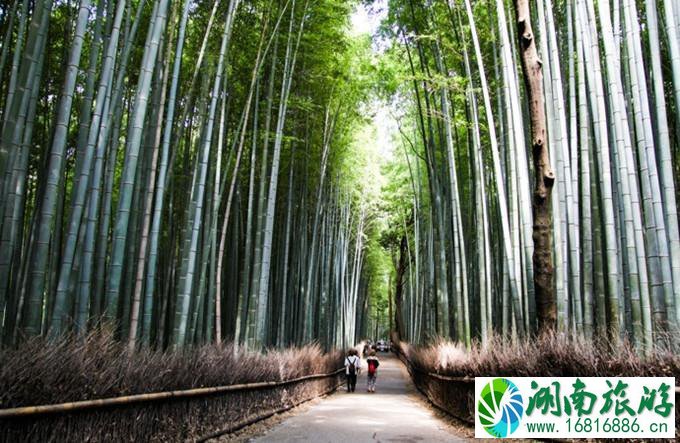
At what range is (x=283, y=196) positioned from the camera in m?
10.6

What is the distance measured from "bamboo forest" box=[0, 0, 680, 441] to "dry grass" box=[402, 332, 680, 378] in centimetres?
2

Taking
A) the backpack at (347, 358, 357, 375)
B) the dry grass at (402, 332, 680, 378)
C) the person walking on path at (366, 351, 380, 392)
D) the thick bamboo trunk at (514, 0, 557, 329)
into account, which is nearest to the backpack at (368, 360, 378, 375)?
the person walking on path at (366, 351, 380, 392)

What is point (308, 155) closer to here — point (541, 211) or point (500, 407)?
point (541, 211)

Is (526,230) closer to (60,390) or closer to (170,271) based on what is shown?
(60,390)

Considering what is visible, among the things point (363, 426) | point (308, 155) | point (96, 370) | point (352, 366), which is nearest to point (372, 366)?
point (352, 366)

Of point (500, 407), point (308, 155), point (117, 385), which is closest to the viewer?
point (117, 385)

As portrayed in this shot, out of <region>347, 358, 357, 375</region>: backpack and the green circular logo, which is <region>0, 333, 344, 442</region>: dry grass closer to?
the green circular logo

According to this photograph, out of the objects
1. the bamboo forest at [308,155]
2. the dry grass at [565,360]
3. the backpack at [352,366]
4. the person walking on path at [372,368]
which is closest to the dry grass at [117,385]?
the bamboo forest at [308,155]

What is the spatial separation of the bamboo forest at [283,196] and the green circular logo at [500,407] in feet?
1.24

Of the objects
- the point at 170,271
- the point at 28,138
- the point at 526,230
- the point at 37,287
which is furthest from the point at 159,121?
the point at 526,230

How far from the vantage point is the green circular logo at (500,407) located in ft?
11.3

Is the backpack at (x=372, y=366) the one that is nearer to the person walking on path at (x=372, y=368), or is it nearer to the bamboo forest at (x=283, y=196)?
the person walking on path at (x=372, y=368)

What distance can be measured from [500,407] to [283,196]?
7572 mm

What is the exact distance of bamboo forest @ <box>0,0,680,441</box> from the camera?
3326mm
